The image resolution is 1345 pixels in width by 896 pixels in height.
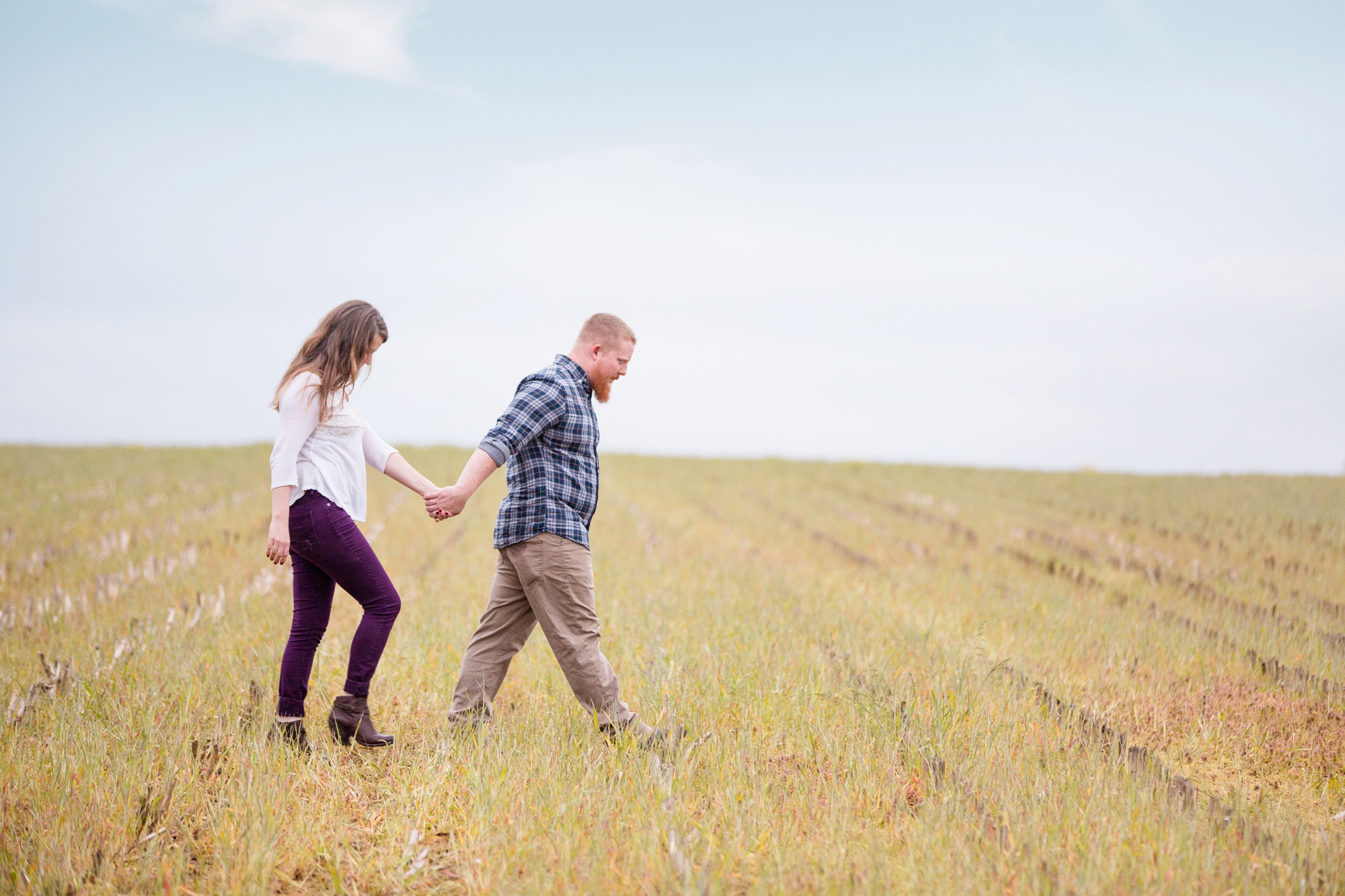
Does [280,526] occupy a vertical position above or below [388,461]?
below

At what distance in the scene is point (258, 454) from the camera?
94.3 feet

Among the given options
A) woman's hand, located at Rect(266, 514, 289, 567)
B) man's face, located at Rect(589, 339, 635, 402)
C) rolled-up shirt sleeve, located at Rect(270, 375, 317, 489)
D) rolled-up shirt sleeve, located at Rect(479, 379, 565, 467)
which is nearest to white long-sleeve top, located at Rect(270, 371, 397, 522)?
rolled-up shirt sleeve, located at Rect(270, 375, 317, 489)

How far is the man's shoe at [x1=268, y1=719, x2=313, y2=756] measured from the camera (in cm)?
412

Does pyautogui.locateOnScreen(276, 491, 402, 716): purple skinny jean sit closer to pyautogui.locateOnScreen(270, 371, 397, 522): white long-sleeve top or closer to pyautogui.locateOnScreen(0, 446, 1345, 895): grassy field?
pyautogui.locateOnScreen(270, 371, 397, 522): white long-sleeve top

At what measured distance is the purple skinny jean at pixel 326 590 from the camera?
4.00 metres

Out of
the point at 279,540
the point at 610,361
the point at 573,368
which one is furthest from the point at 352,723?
the point at 610,361

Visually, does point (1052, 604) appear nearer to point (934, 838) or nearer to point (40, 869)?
point (934, 838)

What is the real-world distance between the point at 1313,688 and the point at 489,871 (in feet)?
20.7

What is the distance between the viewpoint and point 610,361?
425cm

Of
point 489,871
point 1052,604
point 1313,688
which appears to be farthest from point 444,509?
point 1052,604

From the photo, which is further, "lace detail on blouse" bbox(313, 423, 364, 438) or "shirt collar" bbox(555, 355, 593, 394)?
"shirt collar" bbox(555, 355, 593, 394)

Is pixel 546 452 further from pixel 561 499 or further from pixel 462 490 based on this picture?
pixel 462 490

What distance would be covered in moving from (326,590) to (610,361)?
1.94 meters

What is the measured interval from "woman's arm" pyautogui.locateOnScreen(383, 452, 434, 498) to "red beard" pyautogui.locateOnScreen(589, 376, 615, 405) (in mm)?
1010
